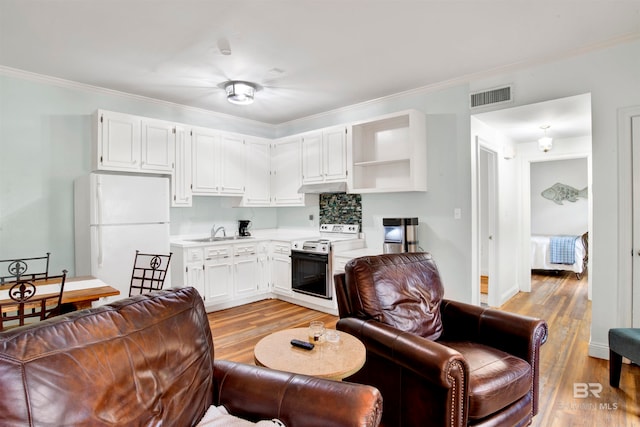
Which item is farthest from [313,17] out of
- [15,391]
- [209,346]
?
[15,391]

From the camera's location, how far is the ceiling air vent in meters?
3.51

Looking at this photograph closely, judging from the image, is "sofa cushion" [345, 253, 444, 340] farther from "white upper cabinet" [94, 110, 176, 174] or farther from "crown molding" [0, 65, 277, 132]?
"crown molding" [0, 65, 277, 132]

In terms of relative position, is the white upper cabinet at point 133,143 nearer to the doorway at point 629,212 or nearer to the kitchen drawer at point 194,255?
the kitchen drawer at point 194,255

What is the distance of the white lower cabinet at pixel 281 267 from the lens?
4.77 metres

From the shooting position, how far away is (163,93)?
163 inches

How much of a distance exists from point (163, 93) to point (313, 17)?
242 centimetres

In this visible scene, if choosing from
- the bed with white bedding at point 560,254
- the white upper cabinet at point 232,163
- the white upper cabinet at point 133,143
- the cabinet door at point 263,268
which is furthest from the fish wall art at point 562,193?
the white upper cabinet at point 133,143

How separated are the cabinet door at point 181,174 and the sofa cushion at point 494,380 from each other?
3634 millimetres

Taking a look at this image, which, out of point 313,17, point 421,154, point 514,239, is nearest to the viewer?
point 313,17

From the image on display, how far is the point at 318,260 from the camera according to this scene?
14.3ft

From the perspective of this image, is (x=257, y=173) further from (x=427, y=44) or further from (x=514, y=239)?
(x=514, y=239)

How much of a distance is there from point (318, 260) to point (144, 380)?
3163mm

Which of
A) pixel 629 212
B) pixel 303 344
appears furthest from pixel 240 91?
pixel 629 212

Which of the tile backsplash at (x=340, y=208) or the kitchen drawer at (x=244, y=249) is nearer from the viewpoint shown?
the kitchen drawer at (x=244, y=249)
